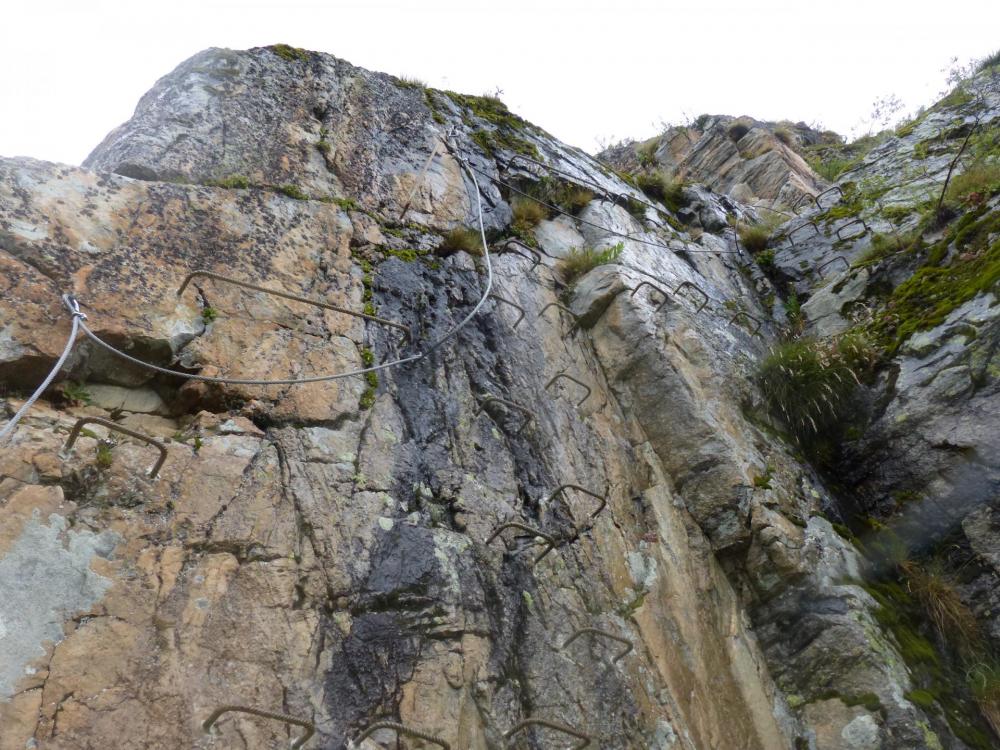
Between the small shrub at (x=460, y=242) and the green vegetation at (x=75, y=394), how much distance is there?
3046 mm

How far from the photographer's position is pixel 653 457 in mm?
4934

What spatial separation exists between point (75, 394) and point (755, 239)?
8.66m

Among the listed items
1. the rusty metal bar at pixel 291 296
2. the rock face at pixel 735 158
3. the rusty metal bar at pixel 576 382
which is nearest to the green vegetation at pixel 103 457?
the rusty metal bar at pixel 291 296

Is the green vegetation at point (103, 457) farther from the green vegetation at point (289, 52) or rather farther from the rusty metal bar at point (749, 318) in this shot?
the rusty metal bar at point (749, 318)

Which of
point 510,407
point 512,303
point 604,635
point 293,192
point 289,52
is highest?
point 289,52

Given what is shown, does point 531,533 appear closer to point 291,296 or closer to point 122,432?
point 291,296

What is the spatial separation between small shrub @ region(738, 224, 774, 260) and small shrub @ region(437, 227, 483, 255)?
5062 millimetres

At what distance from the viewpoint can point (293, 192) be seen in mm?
4676

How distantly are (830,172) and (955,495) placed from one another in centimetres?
1216

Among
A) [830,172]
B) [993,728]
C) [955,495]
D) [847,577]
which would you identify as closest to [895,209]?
[955,495]

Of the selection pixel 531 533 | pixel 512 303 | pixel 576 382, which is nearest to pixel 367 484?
pixel 531 533

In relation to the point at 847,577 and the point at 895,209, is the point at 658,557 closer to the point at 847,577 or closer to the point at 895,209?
the point at 847,577

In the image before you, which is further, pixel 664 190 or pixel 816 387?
pixel 664 190

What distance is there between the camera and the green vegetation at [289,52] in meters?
5.82
